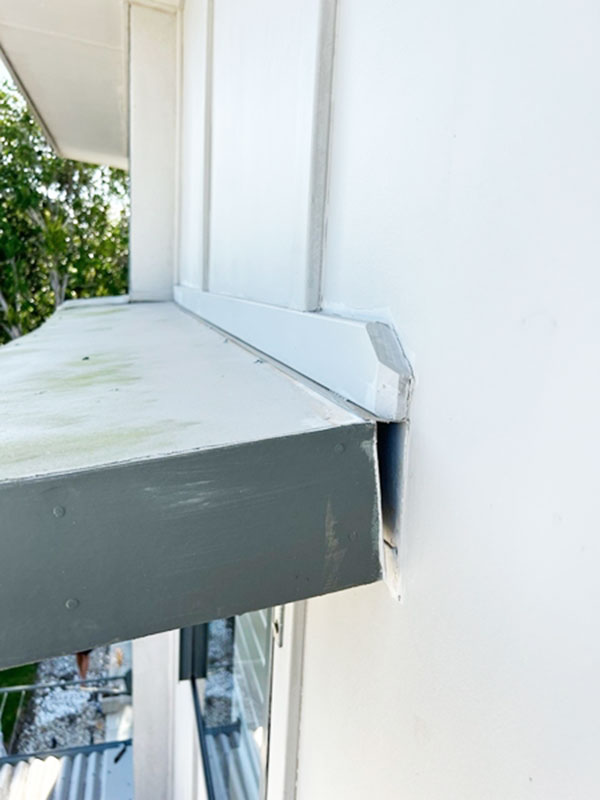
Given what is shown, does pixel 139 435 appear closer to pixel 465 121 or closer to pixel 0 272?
pixel 465 121

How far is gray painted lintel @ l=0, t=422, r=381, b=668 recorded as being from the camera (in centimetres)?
56

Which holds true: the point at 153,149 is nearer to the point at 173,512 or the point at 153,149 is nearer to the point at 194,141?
the point at 194,141

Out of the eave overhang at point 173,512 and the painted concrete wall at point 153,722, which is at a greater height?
the eave overhang at point 173,512

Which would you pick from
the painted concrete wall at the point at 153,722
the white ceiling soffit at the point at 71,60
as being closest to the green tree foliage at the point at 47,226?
the white ceiling soffit at the point at 71,60

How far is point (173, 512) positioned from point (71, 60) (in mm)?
5027

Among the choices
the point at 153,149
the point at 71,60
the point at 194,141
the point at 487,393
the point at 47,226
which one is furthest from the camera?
the point at 47,226

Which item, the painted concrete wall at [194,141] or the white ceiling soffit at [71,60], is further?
the white ceiling soffit at [71,60]

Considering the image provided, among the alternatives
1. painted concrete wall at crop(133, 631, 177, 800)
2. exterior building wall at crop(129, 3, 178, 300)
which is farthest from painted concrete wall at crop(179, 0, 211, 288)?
painted concrete wall at crop(133, 631, 177, 800)

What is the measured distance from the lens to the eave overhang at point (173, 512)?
22.3 inches

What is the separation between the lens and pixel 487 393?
0.57m

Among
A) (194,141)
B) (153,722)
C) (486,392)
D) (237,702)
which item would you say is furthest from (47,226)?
(486,392)

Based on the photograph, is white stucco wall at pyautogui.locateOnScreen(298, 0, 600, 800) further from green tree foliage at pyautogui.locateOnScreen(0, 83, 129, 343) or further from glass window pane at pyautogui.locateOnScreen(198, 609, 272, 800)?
green tree foliage at pyautogui.locateOnScreen(0, 83, 129, 343)

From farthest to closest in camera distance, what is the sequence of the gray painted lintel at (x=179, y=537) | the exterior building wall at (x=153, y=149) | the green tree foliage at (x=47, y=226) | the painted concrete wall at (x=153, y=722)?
the green tree foliage at (x=47, y=226)
the painted concrete wall at (x=153, y=722)
the exterior building wall at (x=153, y=149)
the gray painted lintel at (x=179, y=537)

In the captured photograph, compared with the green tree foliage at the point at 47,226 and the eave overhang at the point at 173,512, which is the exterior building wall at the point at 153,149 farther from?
the green tree foliage at the point at 47,226
